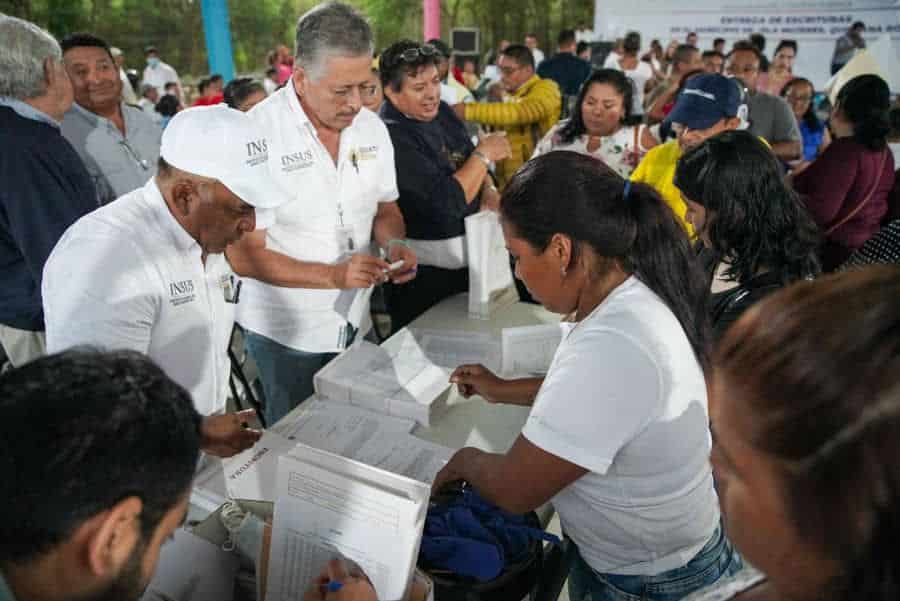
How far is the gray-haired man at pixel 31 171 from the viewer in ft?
5.96

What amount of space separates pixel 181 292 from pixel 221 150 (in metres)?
0.32

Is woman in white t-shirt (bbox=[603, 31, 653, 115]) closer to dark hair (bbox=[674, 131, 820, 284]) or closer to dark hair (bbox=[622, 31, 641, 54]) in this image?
dark hair (bbox=[622, 31, 641, 54])

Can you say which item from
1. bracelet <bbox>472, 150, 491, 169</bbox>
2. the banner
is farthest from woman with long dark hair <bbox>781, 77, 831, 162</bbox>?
the banner

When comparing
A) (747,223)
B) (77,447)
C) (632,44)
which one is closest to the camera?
(77,447)

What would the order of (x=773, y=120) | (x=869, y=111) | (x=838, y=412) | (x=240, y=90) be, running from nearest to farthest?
1. (x=838, y=412)
2. (x=869, y=111)
3. (x=240, y=90)
4. (x=773, y=120)

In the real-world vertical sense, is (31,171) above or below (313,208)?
above

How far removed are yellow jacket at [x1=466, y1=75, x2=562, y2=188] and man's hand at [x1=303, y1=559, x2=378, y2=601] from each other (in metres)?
3.07

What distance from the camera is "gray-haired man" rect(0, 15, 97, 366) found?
1815 mm

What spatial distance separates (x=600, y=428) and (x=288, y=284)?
1.24 metres

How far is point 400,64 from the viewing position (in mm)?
2277

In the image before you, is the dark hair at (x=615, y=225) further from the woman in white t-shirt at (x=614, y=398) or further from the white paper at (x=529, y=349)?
the white paper at (x=529, y=349)

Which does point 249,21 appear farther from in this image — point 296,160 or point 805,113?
point 296,160

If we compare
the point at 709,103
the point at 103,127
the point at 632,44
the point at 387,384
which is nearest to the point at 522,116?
the point at 709,103

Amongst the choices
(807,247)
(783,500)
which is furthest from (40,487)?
(807,247)
